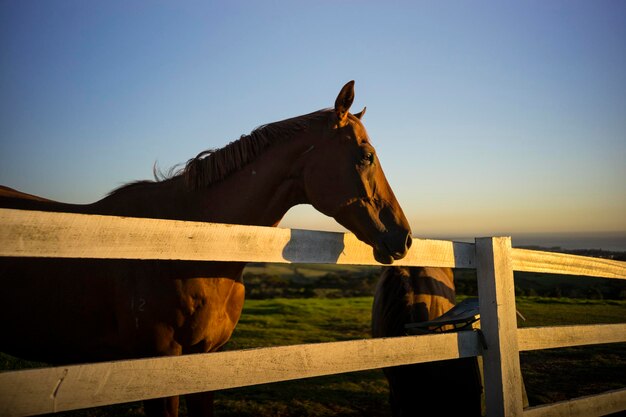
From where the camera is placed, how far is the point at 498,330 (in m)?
2.91

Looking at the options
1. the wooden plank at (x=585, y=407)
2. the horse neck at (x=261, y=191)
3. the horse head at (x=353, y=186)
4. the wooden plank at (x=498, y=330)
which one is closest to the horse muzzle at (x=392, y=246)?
the horse head at (x=353, y=186)

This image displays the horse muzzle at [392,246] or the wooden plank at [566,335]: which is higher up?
the horse muzzle at [392,246]

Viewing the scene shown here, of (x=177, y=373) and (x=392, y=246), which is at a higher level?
(x=392, y=246)

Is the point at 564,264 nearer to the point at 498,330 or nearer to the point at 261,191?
the point at 498,330

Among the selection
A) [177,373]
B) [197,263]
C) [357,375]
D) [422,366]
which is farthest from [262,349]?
[357,375]

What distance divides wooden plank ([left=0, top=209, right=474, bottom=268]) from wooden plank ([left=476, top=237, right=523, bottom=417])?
2.18 feet

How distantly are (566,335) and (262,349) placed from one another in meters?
2.46

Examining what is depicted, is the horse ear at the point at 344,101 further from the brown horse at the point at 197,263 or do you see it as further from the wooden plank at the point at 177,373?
the wooden plank at the point at 177,373

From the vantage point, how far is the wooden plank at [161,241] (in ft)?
4.99

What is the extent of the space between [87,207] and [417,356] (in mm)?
2699

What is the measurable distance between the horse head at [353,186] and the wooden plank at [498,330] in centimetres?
65

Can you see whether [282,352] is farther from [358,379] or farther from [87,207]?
[358,379]

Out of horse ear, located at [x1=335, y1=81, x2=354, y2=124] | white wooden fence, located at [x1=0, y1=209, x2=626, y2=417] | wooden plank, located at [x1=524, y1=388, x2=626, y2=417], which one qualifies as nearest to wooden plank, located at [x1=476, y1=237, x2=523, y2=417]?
white wooden fence, located at [x1=0, y1=209, x2=626, y2=417]

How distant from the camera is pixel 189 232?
1888mm
